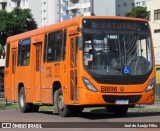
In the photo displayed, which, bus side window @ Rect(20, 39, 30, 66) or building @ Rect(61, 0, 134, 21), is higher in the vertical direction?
building @ Rect(61, 0, 134, 21)

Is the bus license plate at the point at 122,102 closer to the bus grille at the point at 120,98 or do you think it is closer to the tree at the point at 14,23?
the bus grille at the point at 120,98

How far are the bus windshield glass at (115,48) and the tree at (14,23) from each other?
189 ft

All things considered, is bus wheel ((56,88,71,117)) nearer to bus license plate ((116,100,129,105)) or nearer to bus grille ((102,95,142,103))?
bus grille ((102,95,142,103))

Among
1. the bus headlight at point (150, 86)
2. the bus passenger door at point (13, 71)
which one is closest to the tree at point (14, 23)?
the bus passenger door at point (13, 71)

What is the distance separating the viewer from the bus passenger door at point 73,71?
1833cm

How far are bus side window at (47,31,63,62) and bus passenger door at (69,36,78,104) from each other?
2.89ft

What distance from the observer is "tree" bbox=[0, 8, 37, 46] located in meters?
76.1

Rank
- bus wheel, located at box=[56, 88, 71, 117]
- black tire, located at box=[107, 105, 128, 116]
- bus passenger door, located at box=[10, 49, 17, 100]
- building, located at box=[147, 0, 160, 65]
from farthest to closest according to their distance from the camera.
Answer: building, located at box=[147, 0, 160, 65], bus passenger door, located at box=[10, 49, 17, 100], black tire, located at box=[107, 105, 128, 116], bus wheel, located at box=[56, 88, 71, 117]

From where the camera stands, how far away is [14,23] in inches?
2997

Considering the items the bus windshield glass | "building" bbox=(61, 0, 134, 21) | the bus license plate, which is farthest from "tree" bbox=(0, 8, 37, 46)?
the bus license plate

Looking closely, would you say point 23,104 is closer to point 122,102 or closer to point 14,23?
point 122,102

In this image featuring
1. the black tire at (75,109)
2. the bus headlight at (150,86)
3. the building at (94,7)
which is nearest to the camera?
the bus headlight at (150,86)

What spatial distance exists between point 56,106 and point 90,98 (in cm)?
255

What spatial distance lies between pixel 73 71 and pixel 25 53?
5.25 metres
